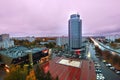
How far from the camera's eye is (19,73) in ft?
33.2

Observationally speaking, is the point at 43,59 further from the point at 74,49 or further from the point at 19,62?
the point at 74,49

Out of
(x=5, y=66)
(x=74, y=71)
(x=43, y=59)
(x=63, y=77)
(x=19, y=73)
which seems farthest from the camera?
(x=43, y=59)

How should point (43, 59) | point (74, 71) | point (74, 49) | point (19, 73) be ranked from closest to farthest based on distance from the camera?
point (19, 73)
point (74, 71)
point (43, 59)
point (74, 49)

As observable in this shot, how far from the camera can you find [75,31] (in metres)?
40.8

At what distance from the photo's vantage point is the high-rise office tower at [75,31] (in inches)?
1584

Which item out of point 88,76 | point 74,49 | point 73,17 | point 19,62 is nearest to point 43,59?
point 19,62

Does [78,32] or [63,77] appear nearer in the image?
[63,77]

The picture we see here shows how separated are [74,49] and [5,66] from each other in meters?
26.7

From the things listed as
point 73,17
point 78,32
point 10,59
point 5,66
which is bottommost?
point 5,66

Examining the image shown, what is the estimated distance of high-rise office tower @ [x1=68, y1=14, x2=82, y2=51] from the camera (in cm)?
4023

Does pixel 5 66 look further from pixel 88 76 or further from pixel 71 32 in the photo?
pixel 71 32

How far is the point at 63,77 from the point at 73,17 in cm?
3106

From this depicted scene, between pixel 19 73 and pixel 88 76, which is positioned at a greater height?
pixel 19 73

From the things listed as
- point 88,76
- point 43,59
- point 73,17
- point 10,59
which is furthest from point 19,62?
point 73,17
